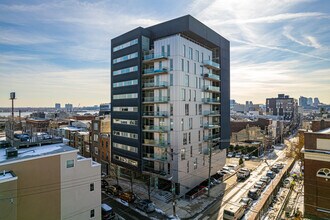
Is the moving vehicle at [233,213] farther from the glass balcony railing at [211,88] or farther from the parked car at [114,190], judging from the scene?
the glass balcony railing at [211,88]

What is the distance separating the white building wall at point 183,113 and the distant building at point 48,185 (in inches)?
570

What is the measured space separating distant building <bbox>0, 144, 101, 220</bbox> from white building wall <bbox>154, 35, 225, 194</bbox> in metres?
14.5

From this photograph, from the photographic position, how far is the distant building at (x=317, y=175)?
21.5 metres

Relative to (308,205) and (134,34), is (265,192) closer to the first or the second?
(308,205)

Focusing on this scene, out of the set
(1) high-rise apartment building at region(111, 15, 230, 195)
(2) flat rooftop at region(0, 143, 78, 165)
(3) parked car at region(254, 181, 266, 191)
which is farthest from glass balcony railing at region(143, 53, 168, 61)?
(3) parked car at region(254, 181, 266, 191)

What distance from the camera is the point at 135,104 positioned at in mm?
38656

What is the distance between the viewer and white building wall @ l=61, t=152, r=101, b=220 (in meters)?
21.2

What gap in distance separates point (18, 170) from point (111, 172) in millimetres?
28138

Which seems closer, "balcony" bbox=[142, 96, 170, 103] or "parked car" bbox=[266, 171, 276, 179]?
"balcony" bbox=[142, 96, 170, 103]

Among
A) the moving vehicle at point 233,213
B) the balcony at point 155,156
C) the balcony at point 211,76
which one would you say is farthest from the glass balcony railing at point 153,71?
the moving vehicle at point 233,213

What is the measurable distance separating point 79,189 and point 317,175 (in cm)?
2679

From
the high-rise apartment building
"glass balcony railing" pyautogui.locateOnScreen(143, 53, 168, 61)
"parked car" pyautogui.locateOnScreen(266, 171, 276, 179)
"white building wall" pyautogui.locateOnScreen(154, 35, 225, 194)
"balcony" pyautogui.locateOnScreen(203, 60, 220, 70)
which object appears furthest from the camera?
"parked car" pyautogui.locateOnScreen(266, 171, 276, 179)

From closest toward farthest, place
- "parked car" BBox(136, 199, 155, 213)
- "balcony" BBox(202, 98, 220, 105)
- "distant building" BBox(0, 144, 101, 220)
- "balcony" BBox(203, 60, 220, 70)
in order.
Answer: "distant building" BBox(0, 144, 101, 220), "parked car" BBox(136, 199, 155, 213), "balcony" BBox(203, 60, 220, 70), "balcony" BBox(202, 98, 220, 105)

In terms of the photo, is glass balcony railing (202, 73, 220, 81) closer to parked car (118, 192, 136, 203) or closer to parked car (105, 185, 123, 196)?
parked car (118, 192, 136, 203)
